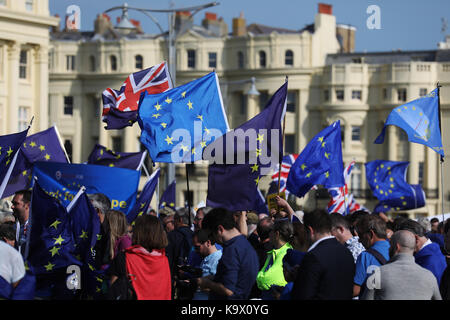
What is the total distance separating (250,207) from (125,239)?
2.10 meters

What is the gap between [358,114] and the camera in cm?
6981

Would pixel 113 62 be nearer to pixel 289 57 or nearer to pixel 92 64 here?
pixel 92 64

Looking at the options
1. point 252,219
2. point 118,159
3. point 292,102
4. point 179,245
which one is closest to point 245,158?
point 179,245

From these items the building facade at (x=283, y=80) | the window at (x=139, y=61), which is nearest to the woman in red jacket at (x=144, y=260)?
the building facade at (x=283, y=80)

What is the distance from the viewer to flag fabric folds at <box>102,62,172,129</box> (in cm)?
1614

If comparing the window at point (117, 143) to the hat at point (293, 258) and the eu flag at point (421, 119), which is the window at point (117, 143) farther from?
the hat at point (293, 258)

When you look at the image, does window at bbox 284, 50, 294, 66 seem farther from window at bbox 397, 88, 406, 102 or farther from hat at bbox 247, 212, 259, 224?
hat at bbox 247, 212, 259, 224

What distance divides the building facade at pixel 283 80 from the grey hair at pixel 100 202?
55110 mm

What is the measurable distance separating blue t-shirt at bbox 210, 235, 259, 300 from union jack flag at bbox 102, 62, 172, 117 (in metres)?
7.38

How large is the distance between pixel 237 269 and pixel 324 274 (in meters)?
1.04

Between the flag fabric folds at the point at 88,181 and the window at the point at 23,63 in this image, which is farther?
the window at the point at 23,63

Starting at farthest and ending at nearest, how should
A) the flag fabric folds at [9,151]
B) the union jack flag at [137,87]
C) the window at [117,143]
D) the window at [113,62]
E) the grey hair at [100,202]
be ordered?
1. the window at [113,62]
2. the window at [117,143]
3. the union jack flag at [137,87]
4. the flag fabric folds at [9,151]
5. the grey hair at [100,202]

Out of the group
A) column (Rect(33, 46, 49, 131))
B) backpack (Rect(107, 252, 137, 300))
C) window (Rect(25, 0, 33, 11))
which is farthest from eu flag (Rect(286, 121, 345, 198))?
column (Rect(33, 46, 49, 131))

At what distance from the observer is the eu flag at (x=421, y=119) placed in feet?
53.1
